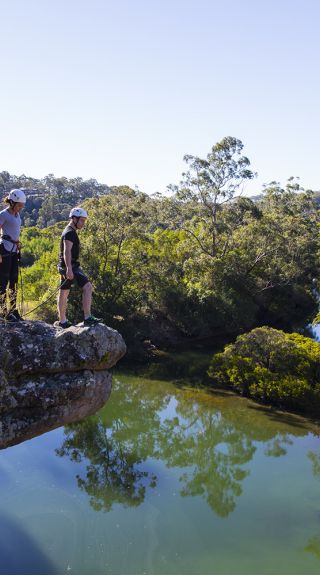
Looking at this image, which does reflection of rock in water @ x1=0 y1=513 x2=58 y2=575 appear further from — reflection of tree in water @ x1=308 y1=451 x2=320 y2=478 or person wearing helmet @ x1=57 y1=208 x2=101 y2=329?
reflection of tree in water @ x1=308 y1=451 x2=320 y2=478

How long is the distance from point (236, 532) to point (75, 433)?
211 inches

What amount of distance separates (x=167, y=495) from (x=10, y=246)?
19.6ft

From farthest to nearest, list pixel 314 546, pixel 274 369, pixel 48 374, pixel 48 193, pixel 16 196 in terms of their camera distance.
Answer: pixel 48 193, pixel 274 369, pixel 314 546, pixel 48 374, pixel 16 196

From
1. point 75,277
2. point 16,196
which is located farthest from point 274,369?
point 16,196

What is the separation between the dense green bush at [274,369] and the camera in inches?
562

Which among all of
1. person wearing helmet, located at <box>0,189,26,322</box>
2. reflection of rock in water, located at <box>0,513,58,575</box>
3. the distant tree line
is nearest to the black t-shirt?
person wearing helmet, located at <box>0,189,26,322</box>

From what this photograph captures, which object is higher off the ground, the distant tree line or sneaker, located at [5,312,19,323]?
the distant tree line

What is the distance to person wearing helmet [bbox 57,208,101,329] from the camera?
696cm

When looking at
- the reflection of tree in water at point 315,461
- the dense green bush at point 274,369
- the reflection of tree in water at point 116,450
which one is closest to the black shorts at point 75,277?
the reflection of tree in water at point 116,450

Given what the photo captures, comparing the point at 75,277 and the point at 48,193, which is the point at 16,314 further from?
the point at 48,193

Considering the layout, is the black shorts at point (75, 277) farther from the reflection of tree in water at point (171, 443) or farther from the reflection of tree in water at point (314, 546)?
the reflection of tree in water at point (314, 546)

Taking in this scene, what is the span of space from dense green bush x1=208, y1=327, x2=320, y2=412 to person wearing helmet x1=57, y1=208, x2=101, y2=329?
8.81 m

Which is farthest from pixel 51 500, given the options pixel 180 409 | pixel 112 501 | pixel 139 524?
pixel 180 409

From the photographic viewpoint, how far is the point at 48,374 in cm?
692
